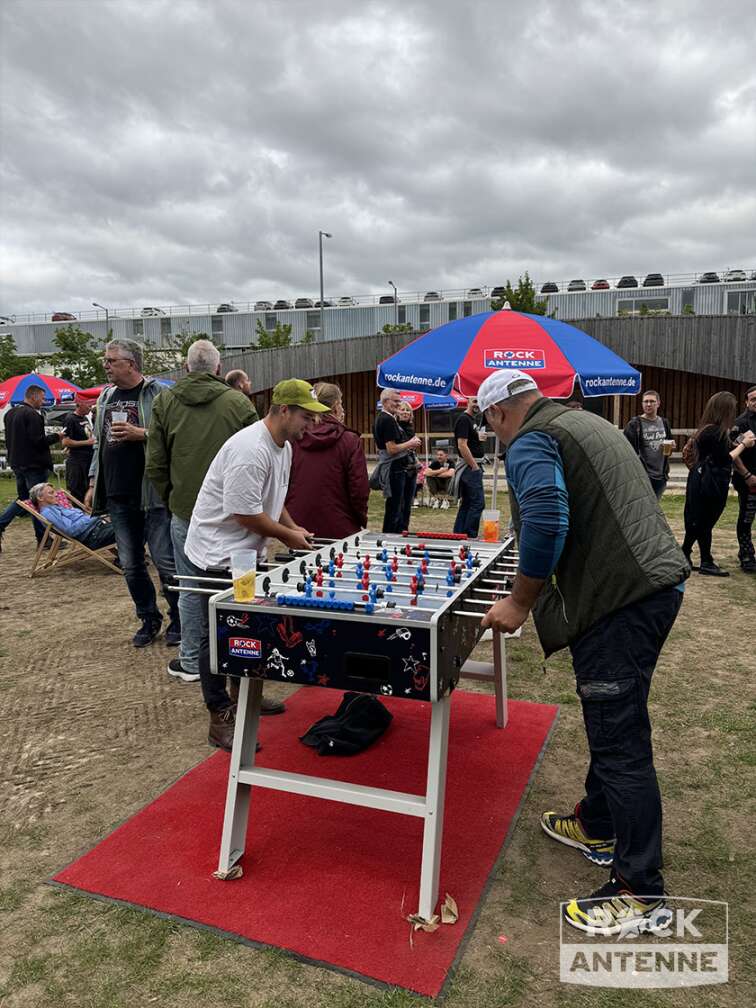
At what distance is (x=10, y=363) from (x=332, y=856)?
37485mm

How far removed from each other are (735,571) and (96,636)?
6.76 meters

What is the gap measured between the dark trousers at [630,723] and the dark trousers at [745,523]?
5.99m

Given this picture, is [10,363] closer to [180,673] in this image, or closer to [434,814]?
→ [180,673]

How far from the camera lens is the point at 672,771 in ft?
12.1

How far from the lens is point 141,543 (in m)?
5.64

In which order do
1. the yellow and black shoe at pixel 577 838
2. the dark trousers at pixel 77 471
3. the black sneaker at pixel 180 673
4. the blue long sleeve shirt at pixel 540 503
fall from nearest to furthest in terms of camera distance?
the blue long sleeve shirt at pixel 540 503, the yellow and black shoe at pixel 577 838, the black sneaker at pixel 180 673, the dark trousers at pixel 77 471

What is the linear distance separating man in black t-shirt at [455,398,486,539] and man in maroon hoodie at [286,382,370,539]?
3.20m

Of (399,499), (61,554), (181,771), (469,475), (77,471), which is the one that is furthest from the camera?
(77,471)

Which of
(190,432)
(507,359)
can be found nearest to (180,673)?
(190,432)

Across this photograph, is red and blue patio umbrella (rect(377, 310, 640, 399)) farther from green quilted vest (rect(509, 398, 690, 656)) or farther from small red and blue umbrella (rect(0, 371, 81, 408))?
small red and blue umbrella (rect(0, 371, 81, 408))

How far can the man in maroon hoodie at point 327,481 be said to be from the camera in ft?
15.1

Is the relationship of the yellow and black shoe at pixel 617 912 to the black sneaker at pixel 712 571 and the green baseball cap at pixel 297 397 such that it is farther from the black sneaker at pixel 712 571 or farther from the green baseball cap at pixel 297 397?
the black sneaker at pixel 712 571

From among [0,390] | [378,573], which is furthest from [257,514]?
[0,390]

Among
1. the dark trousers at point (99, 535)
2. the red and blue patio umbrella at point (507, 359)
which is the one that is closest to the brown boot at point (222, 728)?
the red and blue patio umbrella at point (507, 359)
